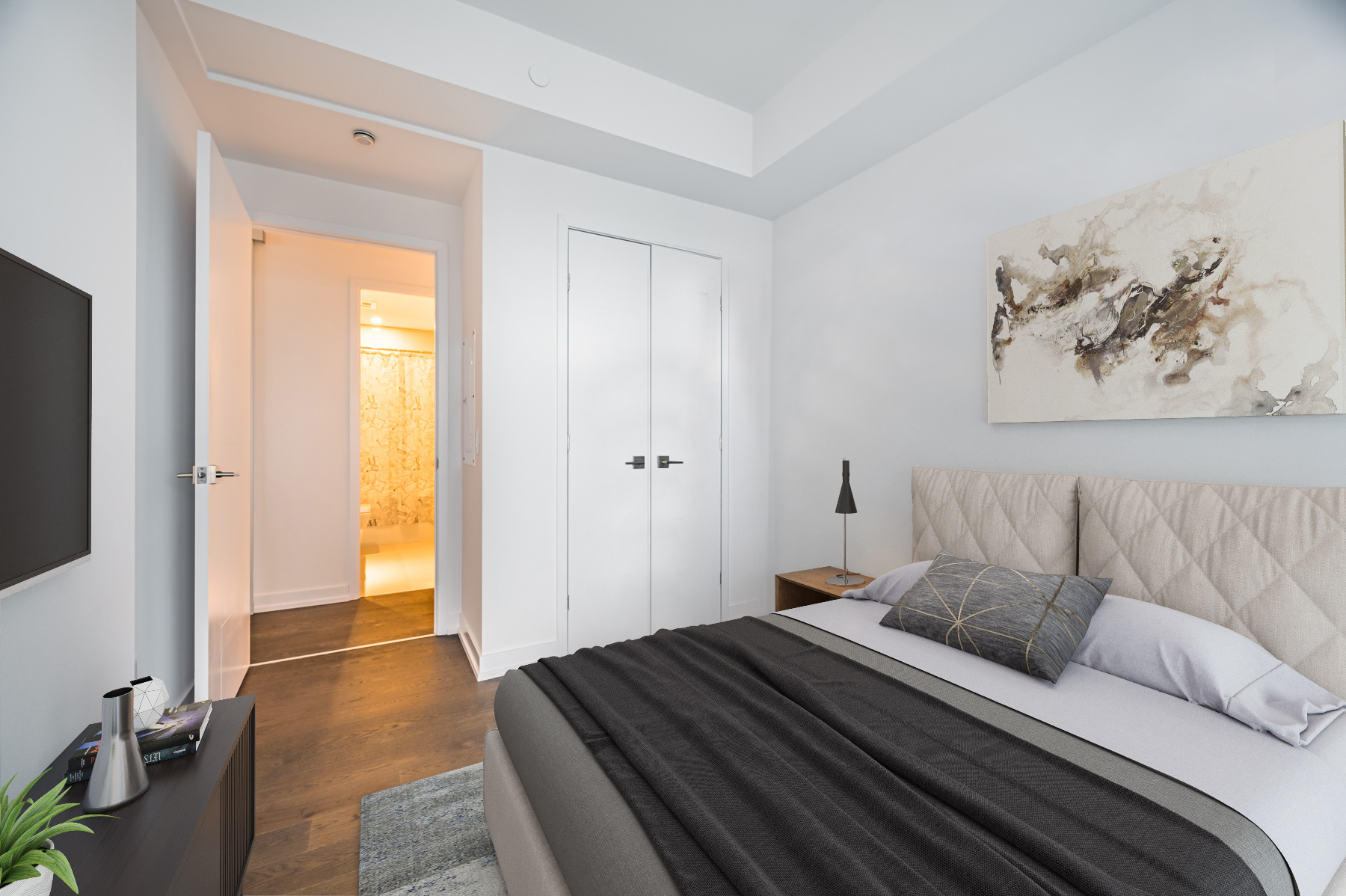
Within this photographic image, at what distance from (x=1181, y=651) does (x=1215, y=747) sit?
0.31 m

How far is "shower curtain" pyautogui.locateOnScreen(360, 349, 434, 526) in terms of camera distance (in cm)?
659

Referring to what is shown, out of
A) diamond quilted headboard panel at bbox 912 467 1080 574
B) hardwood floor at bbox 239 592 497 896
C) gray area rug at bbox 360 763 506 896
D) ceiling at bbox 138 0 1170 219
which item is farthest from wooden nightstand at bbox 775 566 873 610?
ceiling at bbox 138 0 1170 219

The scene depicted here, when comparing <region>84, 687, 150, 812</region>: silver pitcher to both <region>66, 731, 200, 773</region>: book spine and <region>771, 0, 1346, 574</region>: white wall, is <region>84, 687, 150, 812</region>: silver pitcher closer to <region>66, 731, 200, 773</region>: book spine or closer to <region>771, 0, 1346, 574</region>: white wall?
<region>66, 731, 200, 773</region>: book spine

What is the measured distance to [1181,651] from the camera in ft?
4.80

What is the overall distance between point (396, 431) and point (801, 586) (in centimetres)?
544

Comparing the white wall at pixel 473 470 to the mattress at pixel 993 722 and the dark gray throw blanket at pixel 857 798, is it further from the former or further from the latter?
the dark gray throw blanket at pixel 857 798

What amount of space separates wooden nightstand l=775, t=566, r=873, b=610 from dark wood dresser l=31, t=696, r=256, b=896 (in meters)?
2.25

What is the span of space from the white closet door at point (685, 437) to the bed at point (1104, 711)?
1.39 metres

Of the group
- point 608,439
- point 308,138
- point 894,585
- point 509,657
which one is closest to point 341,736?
point 509,657

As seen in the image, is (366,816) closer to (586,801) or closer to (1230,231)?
(586,801)

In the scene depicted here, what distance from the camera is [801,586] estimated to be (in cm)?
307

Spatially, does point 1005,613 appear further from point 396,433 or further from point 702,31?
point 396,433

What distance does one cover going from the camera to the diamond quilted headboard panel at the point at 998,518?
2111 millimetres

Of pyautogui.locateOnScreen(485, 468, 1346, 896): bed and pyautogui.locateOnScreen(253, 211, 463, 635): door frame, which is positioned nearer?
pyautogui.locateOnScreen(485, 468, 1346, 896): bed
